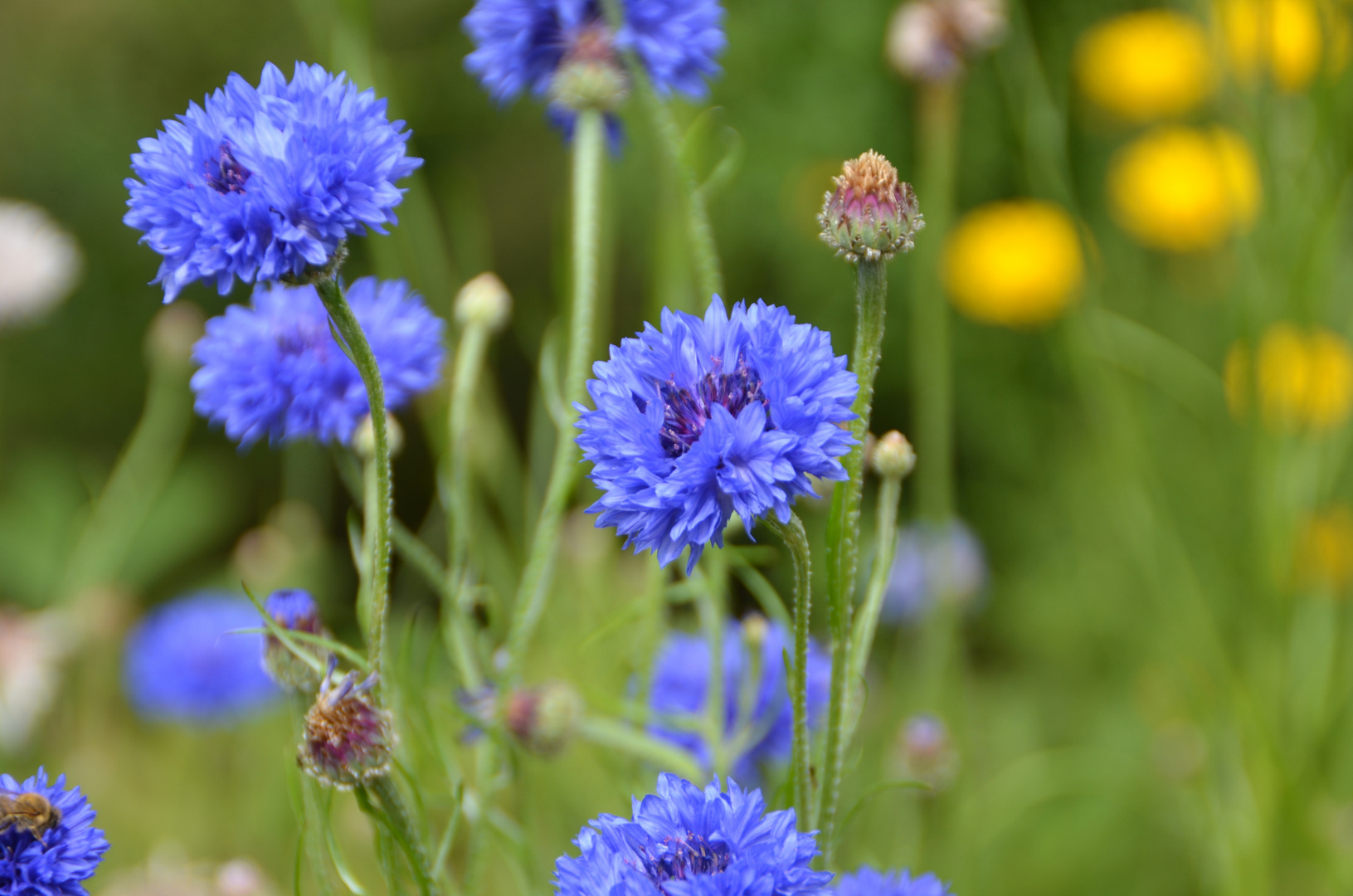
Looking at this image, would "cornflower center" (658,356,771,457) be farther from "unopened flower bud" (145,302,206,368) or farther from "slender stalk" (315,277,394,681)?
"unopened flower bud" (145,302,206,368)

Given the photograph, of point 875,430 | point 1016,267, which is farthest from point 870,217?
point 875,430

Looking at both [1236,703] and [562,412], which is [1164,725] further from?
[562,412]

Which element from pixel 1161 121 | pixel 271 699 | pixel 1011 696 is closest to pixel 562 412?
pixel 271 699

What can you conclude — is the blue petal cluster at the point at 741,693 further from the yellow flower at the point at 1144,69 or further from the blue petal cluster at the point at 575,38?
the yellow flower at the point at 1144,69

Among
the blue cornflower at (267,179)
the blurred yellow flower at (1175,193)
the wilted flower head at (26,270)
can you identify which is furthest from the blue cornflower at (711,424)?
the blurred yellow flower at (1175,193)

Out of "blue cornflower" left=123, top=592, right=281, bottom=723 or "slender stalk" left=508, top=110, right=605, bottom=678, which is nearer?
"slender stalk" left=508, top=110, right=605, bottom=678

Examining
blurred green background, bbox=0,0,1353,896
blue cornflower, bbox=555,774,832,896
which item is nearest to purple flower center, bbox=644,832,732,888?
blue cornflower, bbox=555,774,832,896

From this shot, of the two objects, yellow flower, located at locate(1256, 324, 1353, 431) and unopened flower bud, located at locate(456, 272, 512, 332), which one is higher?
yellow flower, located at locate(1256, 324, 1353, 431)
